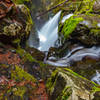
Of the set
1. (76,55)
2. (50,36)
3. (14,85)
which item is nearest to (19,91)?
(14,85)

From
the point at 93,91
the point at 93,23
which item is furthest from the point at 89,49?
the point at 93,91

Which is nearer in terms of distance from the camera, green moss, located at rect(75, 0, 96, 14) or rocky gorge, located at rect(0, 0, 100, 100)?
rocky gorge, located at rect(0, 0, 100, 100)

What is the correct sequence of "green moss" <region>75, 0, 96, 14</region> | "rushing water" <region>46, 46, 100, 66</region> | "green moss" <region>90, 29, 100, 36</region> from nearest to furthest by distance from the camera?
"rushing water" <region>46, 46, 100, 66</region> < "green moss" <region>90, 29, 100, 36</region> < "green moss" <region>75, 0, 96, 14</region>

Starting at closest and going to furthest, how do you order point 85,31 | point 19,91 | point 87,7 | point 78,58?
point 19,91, point 78,58, point 85,31, point 87,7

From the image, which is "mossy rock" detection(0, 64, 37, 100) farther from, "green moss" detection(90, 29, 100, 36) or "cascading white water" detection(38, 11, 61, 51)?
"cascading white water" detection(38, 11, 61, 51)

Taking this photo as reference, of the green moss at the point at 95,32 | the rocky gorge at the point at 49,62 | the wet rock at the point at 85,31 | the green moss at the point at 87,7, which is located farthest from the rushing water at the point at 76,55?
the green moss at the point at 87,7

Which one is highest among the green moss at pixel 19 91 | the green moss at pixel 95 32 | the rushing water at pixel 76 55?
the green moss at pixel 95 32

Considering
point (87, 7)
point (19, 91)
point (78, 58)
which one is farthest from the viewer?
point (87, 7)

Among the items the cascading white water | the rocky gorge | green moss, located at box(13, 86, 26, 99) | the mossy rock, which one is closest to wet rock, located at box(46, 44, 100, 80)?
the rocky gorge

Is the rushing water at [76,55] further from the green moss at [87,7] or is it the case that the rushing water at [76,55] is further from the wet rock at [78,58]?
the green moss at [87,7]

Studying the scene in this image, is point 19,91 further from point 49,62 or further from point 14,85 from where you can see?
point 49,62

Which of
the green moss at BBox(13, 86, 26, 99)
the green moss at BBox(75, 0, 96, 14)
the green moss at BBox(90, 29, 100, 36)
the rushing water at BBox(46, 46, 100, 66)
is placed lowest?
the green moss at BBox(13, 86, 26, 99)

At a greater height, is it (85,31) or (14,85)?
(85,31)

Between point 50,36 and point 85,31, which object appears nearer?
point 85,31
